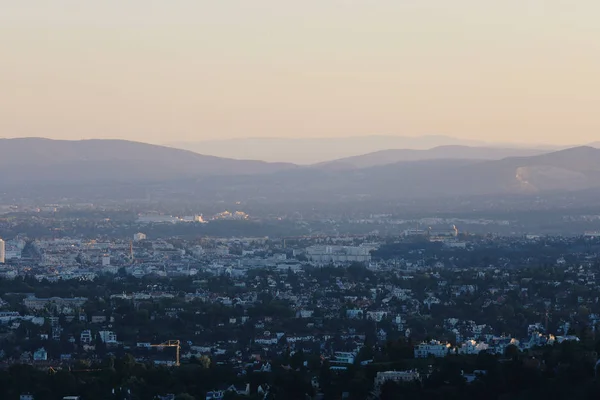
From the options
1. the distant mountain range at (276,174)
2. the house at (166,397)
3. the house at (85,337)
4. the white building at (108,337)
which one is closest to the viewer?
the house at (166,397)

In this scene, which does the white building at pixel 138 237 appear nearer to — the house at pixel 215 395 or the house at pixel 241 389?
the house at pixel 241 389

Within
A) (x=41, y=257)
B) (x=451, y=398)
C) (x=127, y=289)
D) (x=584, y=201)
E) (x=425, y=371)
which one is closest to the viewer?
(x=451, y=398)

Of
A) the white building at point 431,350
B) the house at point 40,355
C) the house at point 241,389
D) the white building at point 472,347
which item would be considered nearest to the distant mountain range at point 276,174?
the house at point 40,355

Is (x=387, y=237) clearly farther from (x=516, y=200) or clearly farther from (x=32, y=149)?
(x=32, y=149)

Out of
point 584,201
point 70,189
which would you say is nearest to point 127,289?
point 584,201

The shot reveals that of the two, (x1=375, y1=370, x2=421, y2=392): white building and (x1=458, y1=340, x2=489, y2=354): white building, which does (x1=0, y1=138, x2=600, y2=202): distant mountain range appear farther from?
(x1=375, y1=370, x2=421, y2=392): white building

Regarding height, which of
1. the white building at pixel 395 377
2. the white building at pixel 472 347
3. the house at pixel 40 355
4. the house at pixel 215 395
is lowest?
the house at pixel 40 355
